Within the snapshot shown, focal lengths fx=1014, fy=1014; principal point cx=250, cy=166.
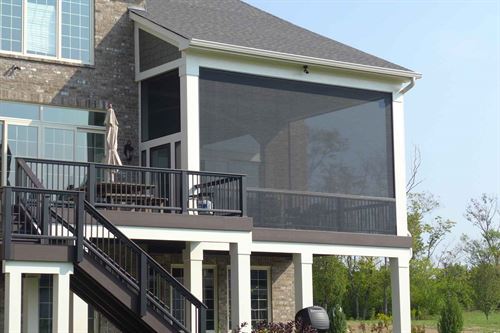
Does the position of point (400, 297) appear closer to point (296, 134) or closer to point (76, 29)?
point (296, 134)

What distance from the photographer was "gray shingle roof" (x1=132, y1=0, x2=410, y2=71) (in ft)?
79.8

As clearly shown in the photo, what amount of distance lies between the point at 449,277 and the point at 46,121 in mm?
34504

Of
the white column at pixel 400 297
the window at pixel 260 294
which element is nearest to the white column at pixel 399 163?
the white column at pixel 400 297

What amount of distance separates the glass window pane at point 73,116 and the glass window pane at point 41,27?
1.35 m

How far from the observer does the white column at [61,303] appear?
54.9 ft

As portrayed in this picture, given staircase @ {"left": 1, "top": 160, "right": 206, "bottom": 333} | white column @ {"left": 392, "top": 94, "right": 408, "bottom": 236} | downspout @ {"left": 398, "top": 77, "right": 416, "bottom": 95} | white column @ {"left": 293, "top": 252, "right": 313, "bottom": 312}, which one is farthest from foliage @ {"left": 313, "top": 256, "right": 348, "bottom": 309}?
staircase @ {"left": 1, "top": 160, "right": 206, "bottom": 333}

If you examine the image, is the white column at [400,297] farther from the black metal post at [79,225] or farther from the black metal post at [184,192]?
the black metal post at [79,225]

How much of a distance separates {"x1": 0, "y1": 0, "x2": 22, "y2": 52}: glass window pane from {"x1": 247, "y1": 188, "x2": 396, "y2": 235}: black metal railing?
6326 mm

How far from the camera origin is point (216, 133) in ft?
76.1

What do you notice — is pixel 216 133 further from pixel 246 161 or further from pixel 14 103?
pixel 14 103

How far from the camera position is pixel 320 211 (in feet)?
81.0

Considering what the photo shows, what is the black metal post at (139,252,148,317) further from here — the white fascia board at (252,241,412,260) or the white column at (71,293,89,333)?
the white fascia board at (252,241,412,260)

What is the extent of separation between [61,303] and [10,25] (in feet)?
28.1

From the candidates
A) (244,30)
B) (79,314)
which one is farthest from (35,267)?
(244,30)
